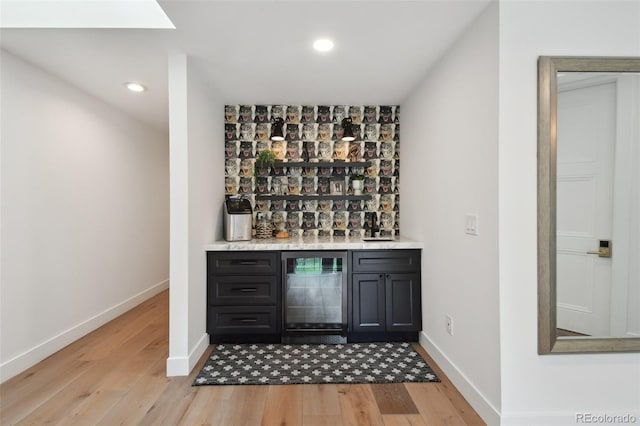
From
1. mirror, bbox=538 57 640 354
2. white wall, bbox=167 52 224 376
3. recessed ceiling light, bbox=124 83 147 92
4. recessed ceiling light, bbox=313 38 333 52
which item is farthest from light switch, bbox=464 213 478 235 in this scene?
recessed ceiling light, bbox=124 83 147 92

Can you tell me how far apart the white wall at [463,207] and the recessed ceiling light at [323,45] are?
875 mm

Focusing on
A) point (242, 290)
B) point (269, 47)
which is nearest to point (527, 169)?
point (269, 47)

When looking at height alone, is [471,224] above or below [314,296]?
above

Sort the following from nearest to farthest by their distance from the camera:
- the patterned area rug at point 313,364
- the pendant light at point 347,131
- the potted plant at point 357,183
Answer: the patterned area rug at point 313,364
the pendant light at point 347,131
the potted plant at point 357,183

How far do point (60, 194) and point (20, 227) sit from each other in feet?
1.62

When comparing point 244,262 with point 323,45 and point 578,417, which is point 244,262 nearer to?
point 323,45

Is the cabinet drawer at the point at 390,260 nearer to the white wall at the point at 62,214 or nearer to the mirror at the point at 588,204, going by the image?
the mirror at the point at 588,204

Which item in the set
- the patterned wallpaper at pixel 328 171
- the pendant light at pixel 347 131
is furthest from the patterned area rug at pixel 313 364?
the pendant light at pixel 347 131

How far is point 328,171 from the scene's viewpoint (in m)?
3.75

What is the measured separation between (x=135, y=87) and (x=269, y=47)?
5.15 feet

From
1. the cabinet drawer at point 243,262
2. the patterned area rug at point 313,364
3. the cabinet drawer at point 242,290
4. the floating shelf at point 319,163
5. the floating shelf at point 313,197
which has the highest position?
the floating shelf at point 319,163

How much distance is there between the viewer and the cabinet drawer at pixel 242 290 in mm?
2988

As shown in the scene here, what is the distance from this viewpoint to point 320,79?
9.70 ft

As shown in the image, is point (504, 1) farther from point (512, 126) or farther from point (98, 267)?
point (98, 267)
